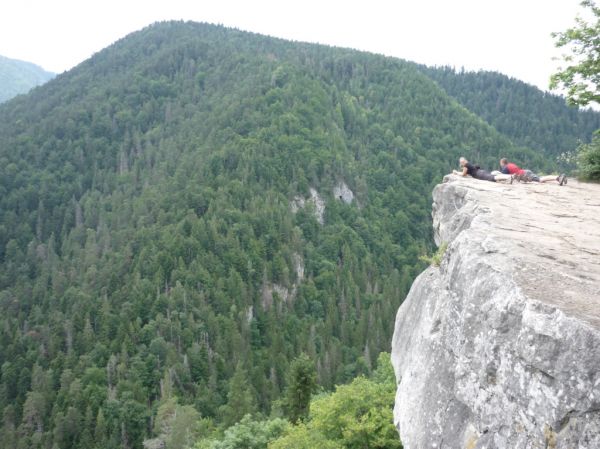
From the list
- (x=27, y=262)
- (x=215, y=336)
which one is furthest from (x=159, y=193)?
(x=215, y=336)

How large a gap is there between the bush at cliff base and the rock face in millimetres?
7582

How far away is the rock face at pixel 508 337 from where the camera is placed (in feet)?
22.1

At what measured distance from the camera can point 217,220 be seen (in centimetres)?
15075

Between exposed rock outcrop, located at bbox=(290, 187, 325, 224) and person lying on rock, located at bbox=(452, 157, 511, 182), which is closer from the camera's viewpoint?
person lying on rock, located at bbox=(452, 157, 511, 182)

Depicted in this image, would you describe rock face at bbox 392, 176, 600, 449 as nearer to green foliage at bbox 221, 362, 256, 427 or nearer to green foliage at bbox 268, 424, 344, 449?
green foliage at bbox 268, 424, 344, 449

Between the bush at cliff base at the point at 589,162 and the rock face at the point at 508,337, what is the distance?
7582mm

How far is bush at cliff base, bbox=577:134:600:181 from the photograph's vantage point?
20.1m

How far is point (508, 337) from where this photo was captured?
25.8 feet

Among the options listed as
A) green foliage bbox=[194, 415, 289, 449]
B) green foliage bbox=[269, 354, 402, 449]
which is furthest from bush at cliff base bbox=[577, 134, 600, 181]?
green foliage bbox=[194, 415, 289, 449]

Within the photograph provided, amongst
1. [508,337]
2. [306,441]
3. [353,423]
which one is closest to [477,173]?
[508,337]

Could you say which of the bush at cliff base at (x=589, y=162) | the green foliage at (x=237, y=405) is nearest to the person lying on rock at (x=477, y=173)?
the bush at cliff base at (x=589, y=162)

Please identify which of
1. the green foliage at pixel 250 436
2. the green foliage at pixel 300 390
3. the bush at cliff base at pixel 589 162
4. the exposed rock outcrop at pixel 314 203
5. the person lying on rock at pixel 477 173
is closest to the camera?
the person lying on rock at pixel 477 173

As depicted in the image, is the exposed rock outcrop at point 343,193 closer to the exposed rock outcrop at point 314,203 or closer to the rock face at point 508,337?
the exposed rock outcrop at point 314,203

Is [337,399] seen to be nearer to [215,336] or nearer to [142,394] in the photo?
[142,394]
